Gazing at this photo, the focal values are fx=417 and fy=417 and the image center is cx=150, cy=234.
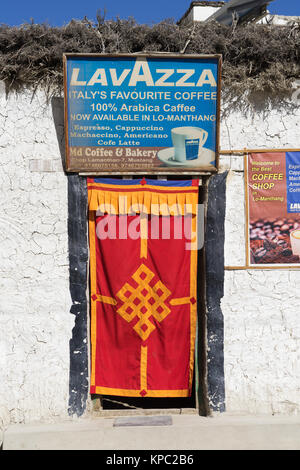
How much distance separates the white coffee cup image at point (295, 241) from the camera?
170 inches

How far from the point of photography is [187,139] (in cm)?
418

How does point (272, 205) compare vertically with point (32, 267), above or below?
above

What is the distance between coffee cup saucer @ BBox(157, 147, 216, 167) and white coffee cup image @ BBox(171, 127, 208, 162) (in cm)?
5

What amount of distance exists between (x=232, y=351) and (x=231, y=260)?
0.93m

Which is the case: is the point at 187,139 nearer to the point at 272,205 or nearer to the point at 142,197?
the point at 142,197

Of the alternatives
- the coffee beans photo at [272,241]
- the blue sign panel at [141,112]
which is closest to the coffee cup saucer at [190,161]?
the blue sign panel at [141,112]

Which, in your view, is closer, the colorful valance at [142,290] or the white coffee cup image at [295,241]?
the colorful valance at [142,290]

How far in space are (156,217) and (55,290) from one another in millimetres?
1267

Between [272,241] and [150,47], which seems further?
[272,241]

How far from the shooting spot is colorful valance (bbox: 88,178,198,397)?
4.20 metres

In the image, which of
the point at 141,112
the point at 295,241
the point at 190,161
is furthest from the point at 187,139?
the point at 295,241

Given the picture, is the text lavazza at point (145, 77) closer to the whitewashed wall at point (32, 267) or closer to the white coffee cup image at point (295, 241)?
the whitewashed wall at point (32, 267)

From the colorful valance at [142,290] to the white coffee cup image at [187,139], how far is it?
13.4 inches

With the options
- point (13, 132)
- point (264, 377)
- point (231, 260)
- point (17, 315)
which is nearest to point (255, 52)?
point (231, 260)
